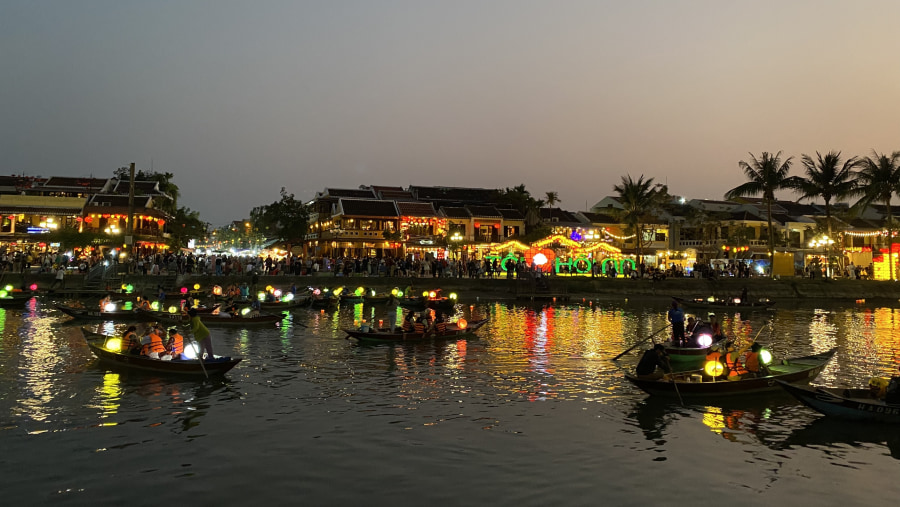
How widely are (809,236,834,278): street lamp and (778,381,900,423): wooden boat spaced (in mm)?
41278

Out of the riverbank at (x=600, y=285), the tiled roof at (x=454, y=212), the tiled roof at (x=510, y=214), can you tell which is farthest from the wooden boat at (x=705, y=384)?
the tiled roof at (x=510, y=214)

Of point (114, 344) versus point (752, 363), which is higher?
point (114, 344)

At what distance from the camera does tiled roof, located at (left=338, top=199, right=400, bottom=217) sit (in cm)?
6075

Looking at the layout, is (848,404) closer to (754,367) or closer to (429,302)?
(754,367)

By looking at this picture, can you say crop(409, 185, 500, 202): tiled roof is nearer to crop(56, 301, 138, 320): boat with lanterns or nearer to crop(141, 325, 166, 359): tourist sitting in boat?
crop(56, 301, 138, 320): boat with lanterns

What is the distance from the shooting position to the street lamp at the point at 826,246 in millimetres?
49719

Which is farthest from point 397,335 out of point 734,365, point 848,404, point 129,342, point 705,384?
point 848,404

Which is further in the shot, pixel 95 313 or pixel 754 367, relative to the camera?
pixel 95 313

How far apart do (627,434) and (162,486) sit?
27.2 ft

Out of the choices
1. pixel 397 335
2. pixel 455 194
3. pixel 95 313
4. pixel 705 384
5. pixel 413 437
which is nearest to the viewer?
pixel 413 437

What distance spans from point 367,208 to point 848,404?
52764 mm

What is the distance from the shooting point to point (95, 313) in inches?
1142

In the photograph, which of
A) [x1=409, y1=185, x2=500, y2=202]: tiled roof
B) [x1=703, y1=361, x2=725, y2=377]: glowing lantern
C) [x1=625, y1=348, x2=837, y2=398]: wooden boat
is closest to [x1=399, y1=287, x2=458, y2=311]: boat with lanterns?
[x1=625, y1=348, x2=837, y2=398]: wooden boat

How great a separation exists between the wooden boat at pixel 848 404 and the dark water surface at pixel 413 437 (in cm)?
26
